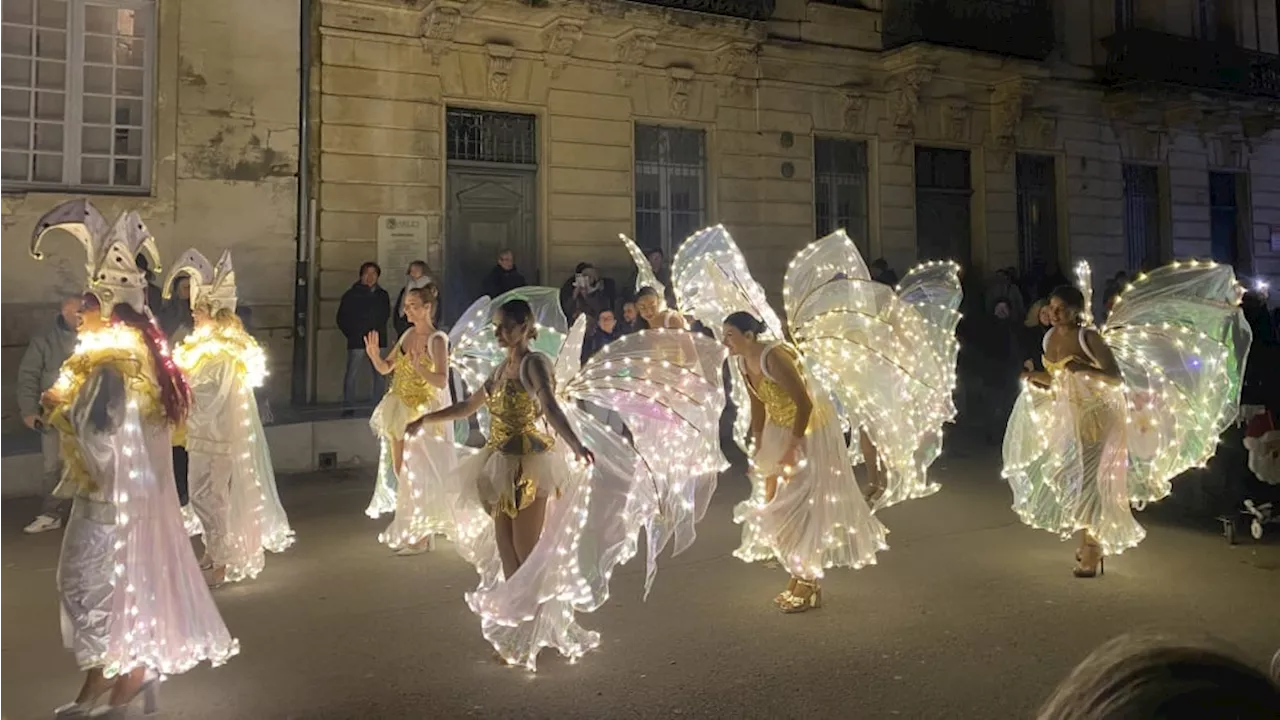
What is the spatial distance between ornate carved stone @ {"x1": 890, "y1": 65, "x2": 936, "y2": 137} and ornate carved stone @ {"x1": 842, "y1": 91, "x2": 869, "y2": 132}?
0.71m

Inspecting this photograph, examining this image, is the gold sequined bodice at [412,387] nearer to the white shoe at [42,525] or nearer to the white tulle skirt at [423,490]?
the white tulle skirt at [423,490]

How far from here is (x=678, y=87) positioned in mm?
15820

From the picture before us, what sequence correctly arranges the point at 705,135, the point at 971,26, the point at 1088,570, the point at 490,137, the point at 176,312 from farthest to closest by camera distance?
1. the point at 971,26
2. the point at 705,135
3. the point at 490,137
4. the point at 176,312
5. the point at 1088,570

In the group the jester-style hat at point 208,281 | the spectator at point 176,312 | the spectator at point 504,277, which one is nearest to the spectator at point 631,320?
the spectator at point 504,277

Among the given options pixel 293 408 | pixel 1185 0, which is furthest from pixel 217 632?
pixel 1185 0

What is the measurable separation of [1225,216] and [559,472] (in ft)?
74.6

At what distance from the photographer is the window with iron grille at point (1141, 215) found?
20688 millimetres

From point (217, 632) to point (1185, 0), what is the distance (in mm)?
24166

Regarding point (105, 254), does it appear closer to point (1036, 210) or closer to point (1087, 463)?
point (1087, 463)

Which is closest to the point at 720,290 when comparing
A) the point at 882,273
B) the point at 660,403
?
the point at 660,403

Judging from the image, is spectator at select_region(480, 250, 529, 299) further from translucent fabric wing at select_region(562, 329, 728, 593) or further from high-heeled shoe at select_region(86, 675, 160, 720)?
high-heeled shoe at select_region(86, 675, 160, 720)

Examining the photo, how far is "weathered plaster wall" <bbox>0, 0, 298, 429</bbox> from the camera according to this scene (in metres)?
12.3

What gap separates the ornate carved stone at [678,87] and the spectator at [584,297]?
4454mm

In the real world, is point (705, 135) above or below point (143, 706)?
above
